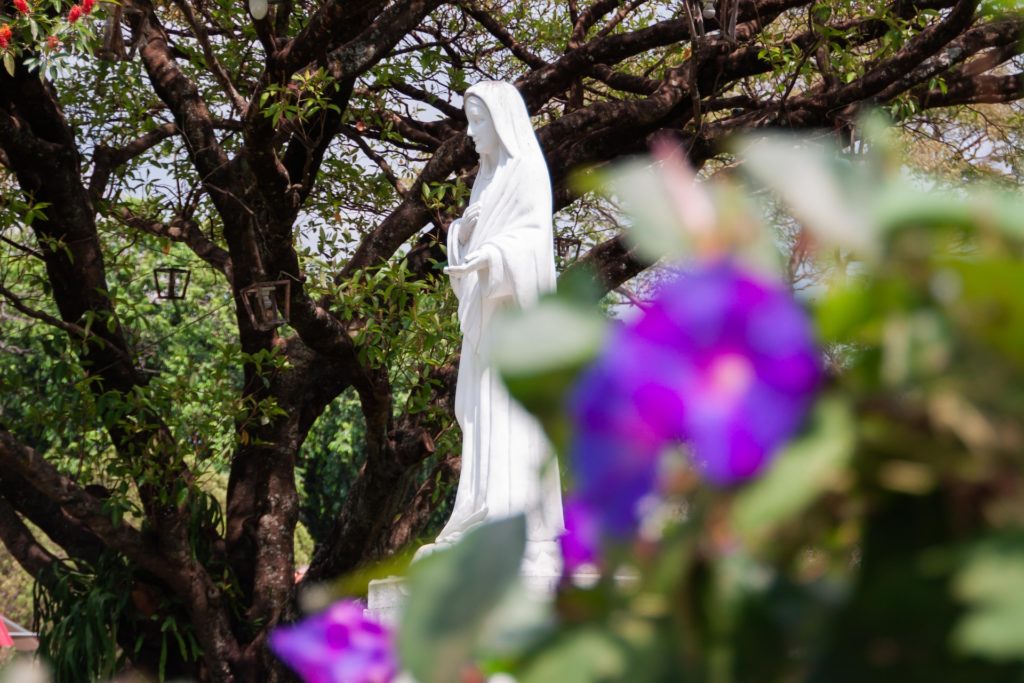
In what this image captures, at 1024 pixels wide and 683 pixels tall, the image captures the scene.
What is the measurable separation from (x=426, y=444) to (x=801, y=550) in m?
6.75

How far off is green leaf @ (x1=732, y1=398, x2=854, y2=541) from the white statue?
382cm

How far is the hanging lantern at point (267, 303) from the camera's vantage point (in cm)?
612

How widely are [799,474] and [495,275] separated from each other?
4089mm

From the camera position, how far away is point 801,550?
15.6 inches

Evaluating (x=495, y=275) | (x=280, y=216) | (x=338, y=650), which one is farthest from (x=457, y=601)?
(x=280, y=216)

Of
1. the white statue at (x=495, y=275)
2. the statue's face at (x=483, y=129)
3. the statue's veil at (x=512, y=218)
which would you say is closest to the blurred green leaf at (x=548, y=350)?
the white statue at (x=495, y=275)

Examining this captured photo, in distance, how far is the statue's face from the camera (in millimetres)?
4758

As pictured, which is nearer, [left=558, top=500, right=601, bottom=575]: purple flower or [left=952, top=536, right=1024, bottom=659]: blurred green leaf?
[left=952, top=536, right=1024, bottom=659]: blurred green leaf

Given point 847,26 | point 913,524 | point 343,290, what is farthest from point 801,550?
point 847,26

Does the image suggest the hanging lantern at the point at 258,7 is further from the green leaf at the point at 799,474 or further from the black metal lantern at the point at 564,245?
the green leaf at the point at 799,474

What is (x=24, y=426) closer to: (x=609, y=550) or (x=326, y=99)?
(x=326, y=99)

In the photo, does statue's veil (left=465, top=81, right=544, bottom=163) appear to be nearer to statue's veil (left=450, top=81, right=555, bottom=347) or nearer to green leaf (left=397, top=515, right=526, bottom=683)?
statue's veil (left=450, top=81, right=555, bottom=347)

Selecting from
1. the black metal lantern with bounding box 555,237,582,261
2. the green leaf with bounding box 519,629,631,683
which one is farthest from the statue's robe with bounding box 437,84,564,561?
the green leaf with bounding box 519,629,631,683

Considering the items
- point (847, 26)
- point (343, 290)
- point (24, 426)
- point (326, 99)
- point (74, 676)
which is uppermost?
point (847, 26)
